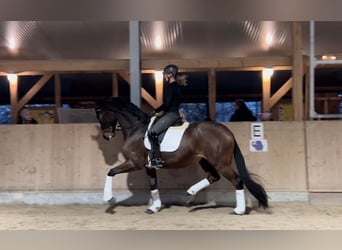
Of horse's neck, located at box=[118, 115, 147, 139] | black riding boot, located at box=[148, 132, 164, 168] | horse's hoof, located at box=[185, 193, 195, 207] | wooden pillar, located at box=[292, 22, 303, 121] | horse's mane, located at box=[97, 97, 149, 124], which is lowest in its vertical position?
horse's hoof, located at box=[185, 193, 195, 207]

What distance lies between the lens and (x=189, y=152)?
215 inches

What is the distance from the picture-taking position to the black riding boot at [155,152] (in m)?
5.36

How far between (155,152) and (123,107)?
860 mm

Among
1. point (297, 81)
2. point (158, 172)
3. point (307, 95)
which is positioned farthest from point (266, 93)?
point (158, 172)

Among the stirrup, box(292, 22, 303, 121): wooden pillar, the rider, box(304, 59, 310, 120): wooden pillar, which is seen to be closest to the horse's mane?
the rider

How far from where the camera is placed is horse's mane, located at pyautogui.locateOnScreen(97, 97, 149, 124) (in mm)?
5719

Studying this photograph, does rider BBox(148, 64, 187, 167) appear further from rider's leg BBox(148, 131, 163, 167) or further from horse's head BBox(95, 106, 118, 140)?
horse's head BBox(95, 106, 118, 140)

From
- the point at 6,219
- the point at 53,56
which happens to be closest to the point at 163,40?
the point at 53,56

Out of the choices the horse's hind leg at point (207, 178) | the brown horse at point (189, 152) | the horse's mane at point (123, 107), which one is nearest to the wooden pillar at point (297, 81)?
the brown horse at point (189, 152)

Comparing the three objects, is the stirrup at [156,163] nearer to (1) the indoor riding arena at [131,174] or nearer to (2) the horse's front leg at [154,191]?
(2) the horse's front leg at [154,191]

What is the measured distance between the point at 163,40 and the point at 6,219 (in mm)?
5644

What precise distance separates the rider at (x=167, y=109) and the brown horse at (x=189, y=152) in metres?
0.15

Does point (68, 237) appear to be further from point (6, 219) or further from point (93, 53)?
point (93, 53)

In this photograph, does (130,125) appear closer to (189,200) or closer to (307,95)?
(189,200)
